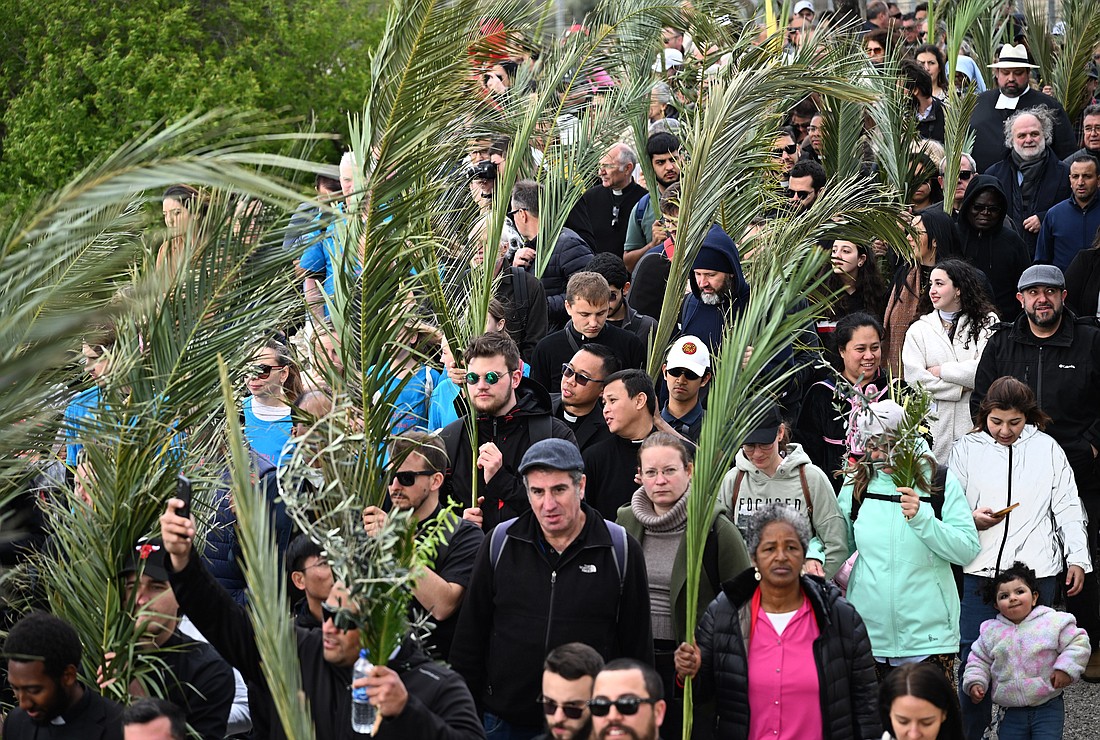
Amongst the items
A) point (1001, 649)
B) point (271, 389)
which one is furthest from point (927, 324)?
point (271, 389)

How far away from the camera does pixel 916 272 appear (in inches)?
415

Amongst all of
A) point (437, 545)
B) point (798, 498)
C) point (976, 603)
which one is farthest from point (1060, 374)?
point (437, 545)

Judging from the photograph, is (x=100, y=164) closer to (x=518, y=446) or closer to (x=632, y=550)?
(x=632, y=550)

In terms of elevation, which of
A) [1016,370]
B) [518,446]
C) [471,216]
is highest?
[471,216]

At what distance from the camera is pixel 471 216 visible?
8938mm

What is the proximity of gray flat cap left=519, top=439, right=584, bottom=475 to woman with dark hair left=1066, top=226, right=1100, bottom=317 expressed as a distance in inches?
222

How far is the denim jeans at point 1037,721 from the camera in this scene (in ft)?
24.3

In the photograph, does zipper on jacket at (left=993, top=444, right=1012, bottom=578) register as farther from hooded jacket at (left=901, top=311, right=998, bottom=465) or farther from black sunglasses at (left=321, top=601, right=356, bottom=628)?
black sunglasses at (left=321, top=601, right=356, bottom=628)

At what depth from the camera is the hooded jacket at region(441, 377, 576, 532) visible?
7473mm

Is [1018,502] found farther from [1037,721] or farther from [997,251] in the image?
[997,251]

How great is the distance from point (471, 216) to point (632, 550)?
Result: 3255 mm

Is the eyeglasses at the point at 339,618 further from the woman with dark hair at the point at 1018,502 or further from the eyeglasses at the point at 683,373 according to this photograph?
the woman with dark hair at the point at 1018,502

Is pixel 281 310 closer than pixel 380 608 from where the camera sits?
No

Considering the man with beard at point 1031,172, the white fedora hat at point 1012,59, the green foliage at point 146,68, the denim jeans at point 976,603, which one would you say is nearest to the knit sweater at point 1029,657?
the denim jeans at point 976,603
